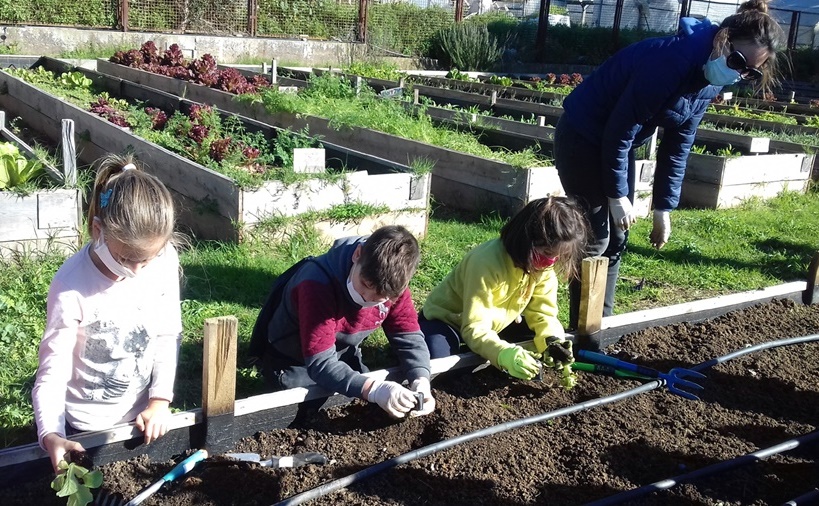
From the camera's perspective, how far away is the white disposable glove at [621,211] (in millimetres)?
3918

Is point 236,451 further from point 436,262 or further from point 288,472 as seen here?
point 436,262

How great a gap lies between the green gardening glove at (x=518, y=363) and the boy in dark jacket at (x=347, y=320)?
338 millimetres

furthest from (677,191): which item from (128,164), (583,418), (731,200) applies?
(731,200)

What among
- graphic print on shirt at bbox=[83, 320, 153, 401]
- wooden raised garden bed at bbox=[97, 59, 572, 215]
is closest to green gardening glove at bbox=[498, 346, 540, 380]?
graphic print on shirt at bbox=[83, 320, 153, 401]

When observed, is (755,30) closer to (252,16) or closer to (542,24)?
(252,16)

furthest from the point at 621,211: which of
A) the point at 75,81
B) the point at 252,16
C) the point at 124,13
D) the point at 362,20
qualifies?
the point at 362,20

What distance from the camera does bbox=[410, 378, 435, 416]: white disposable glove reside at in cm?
312

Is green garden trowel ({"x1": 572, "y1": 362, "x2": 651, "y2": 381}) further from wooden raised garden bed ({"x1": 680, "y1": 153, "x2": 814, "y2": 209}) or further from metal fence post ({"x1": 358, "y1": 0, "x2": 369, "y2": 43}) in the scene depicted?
metal fence post ({"x1": 358, "y1": 0, "x2": 369, "y2": 43})

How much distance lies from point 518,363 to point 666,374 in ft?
2.68

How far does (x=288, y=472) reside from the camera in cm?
281

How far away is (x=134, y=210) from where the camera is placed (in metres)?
2.32

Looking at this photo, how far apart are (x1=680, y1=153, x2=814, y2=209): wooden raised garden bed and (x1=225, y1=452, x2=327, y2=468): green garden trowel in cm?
600

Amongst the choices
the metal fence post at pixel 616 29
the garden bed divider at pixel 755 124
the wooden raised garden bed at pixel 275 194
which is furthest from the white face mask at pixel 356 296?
the metal fence post at pixel 616 29

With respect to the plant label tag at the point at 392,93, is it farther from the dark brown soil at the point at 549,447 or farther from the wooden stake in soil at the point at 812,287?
the dark brown soil at the point at 549,447
